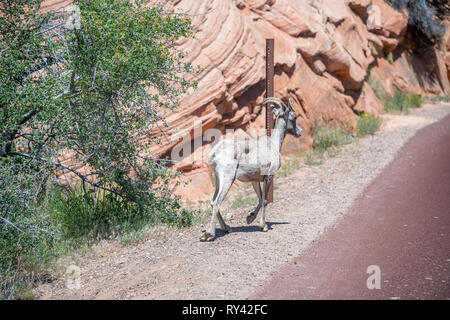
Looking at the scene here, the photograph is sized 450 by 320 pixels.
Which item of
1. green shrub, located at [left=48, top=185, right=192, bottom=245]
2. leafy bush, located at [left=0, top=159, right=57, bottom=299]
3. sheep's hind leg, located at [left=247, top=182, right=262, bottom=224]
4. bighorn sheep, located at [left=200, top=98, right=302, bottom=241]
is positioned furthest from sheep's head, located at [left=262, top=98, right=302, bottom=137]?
leafy bush, located at [left=0, top=159, right=57, bottom=299]

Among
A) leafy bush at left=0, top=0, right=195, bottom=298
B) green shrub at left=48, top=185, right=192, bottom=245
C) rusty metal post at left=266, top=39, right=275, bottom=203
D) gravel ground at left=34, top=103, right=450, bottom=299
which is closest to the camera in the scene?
gravel ground at left=34, top=103, right=450, bottom=299

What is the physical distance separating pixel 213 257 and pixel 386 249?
2.59m

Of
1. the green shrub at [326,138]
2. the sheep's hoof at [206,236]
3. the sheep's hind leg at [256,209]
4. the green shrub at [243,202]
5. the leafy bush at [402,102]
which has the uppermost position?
the leafy bush at [402,102]

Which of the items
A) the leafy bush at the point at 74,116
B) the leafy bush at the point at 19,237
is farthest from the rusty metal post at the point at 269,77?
the leafy bush at the point at 19,237

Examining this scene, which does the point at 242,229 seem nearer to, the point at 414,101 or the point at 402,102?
the point at 402,102

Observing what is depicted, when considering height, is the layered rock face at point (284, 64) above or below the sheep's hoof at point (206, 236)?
A: above

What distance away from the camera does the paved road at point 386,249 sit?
18.2 ft

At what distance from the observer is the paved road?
218 inches

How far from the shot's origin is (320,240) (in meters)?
7.60

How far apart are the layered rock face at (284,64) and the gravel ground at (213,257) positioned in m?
2.90

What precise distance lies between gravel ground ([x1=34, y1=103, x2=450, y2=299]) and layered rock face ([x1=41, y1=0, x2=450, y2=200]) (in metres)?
2.90

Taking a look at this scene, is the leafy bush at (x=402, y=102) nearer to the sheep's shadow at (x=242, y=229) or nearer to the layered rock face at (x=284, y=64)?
the layered rock face at (x=284, y=64)

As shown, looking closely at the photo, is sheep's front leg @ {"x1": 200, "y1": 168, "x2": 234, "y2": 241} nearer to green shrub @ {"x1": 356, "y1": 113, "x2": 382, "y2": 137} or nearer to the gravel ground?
the gravel ground

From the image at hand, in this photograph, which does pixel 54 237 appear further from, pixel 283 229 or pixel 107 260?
pixel 283 229
